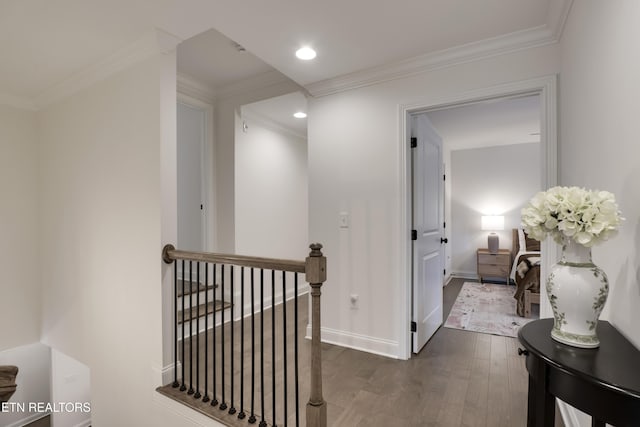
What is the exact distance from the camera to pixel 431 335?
3.13 meters

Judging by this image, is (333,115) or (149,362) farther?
(333,115)

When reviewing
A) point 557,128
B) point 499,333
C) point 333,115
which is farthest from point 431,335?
point 333,115

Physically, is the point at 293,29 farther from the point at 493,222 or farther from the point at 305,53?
the point at 493,222

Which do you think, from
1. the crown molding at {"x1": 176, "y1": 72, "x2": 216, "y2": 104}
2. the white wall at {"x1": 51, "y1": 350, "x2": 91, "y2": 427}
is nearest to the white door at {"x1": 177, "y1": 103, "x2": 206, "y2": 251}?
the crown molding at {"x1": 176, "y1": 72, "x2": 216, "y2": 104}

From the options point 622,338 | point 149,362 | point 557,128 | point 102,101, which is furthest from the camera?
point 102,101

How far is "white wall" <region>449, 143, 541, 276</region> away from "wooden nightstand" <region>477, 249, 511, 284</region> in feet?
1.52

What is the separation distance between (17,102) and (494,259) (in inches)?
270

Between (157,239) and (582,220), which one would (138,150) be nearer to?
(157,239)

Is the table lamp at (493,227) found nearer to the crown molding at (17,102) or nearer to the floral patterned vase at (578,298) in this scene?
the floral patterned vase at (578,298)

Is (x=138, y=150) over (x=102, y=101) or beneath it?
beneath

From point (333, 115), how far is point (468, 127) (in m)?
2.76

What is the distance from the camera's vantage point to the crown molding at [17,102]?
326cm

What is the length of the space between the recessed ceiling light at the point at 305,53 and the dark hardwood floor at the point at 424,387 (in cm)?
241

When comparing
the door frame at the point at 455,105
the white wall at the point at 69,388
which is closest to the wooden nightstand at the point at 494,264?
the door frame at the point at 455,105
